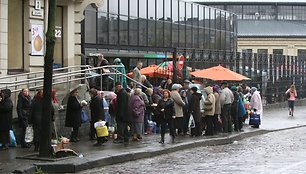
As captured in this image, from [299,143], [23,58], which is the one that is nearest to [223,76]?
[299,143]

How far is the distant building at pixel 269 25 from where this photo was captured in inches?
3044

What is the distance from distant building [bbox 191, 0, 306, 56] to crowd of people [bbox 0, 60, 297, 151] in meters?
53.3

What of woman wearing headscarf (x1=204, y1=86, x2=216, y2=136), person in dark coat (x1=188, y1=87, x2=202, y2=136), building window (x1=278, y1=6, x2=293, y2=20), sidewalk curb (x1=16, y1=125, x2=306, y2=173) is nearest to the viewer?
sidewalk curb (x1=16, y1=125, x2=306, y2=173)

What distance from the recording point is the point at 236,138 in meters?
22.1

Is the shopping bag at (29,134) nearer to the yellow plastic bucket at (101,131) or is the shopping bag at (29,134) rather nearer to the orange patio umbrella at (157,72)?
the yellow plastic bucket at (101,131)

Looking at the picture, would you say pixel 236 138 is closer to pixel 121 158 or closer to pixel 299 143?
A: pixel 299 143

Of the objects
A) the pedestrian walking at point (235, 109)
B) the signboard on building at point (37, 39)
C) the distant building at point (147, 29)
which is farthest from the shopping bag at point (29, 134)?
the distant building at point (147, 29)

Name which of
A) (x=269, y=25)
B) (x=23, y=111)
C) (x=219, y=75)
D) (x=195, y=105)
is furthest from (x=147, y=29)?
(x=269, y=25)

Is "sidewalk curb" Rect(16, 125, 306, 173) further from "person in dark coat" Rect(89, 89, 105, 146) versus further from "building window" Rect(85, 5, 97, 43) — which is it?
"building window" Rect(85, 5, 97, 43)

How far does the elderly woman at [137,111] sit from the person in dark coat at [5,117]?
3.97 metres

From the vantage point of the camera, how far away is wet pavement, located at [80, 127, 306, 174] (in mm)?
13953

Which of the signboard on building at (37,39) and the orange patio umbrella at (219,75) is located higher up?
the signboard on building at (37,39)

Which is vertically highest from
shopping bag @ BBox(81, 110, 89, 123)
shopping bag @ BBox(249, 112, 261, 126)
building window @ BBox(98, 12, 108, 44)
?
building window @ BBox(98, 12, 108, 44)

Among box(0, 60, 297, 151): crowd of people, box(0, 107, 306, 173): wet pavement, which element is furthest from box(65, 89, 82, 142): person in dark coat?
box(0, 107, 306, 173): wet pavement
